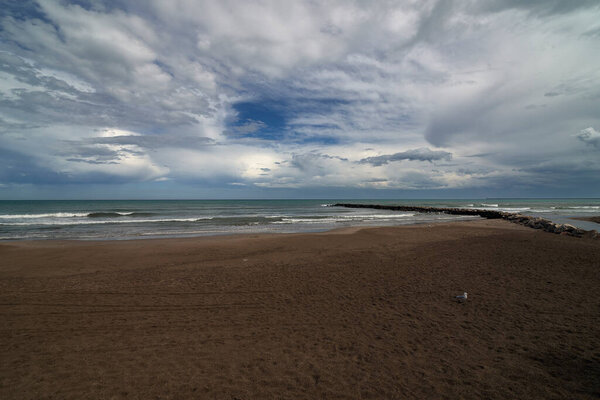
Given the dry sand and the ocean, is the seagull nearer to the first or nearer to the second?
the dry sand

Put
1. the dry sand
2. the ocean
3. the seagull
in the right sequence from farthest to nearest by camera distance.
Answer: the ocean < the seagull < the dry sand

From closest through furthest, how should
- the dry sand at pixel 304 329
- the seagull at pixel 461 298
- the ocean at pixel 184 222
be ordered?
the dry sand at pixel 304 329 → the seagull at pixel 461 298 → the ocean at pixel 184 222

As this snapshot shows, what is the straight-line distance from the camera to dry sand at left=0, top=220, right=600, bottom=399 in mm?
Answer: 4059

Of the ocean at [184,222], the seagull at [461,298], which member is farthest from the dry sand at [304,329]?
the ocean at [184,222]

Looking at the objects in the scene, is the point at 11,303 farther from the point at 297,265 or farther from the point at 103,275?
the point at 297,265

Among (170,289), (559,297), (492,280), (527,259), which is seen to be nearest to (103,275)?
(170,289)

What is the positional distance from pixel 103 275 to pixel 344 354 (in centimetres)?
876

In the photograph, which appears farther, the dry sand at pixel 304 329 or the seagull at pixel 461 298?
the seagull at pixel 461 298

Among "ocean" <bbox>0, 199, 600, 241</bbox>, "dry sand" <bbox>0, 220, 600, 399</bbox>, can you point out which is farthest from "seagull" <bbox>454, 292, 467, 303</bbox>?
"ocean" <bbox>0, 199, 600, 241</bbox>

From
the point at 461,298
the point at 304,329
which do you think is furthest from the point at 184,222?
the point at 461,298

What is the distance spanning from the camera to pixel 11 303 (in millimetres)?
7273

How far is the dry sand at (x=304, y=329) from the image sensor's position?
13.3 ft

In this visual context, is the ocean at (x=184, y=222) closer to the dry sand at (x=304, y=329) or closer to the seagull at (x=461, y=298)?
the dry sand at (x=304, y=329)

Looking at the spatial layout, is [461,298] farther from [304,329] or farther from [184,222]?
[184,222]
